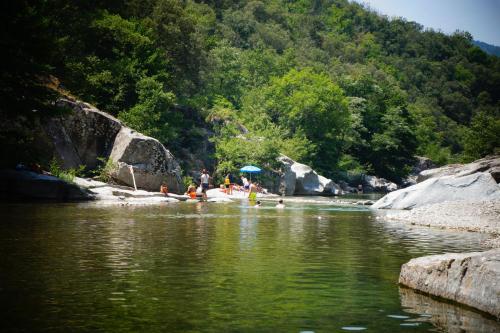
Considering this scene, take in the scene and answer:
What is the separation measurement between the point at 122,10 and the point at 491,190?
44.0m

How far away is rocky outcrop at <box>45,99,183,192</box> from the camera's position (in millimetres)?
45906

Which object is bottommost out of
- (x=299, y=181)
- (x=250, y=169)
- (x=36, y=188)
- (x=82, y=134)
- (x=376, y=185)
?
(x=36, y=188)

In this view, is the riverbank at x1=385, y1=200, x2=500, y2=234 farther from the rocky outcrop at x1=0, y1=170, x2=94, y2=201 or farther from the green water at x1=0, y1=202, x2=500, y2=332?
the rocky outcrop at x1=0, y1=170, x2=94, y2=201

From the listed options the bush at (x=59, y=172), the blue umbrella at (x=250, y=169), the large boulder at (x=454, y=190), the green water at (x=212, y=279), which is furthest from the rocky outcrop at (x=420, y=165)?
the green water at (x=212, y=279)

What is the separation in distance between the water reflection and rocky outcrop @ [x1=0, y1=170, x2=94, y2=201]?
28708mm

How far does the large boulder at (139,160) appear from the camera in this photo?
153 feet

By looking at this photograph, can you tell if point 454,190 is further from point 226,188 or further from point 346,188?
point 346,188

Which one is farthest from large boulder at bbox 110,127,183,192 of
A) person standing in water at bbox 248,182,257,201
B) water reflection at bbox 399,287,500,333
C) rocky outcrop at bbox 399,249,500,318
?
water reflection at bbox 399,287,500,333

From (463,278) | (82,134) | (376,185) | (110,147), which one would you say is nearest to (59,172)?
(82,134)

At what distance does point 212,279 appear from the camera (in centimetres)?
1264

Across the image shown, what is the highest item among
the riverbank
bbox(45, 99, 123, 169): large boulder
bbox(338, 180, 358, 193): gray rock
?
bbox(45, 99, 123, 169): large boulder

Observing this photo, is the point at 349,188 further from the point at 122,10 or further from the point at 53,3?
the point at 53,3

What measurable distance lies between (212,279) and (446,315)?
4763 mm

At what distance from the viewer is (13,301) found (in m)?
10.0
